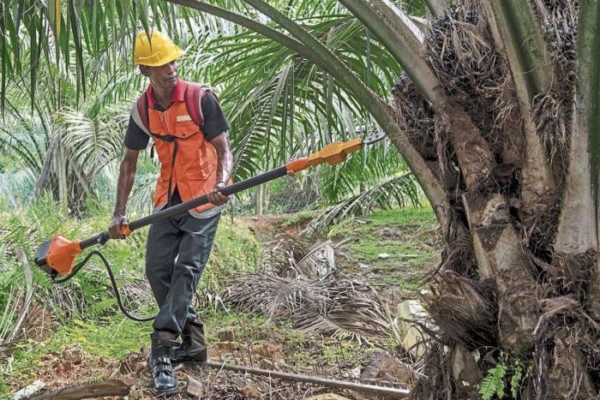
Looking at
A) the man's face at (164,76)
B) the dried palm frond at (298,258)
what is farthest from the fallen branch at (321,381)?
the dried palm frond at (298,258)

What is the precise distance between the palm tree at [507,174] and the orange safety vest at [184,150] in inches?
31.8

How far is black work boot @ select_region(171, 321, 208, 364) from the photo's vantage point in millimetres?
3660

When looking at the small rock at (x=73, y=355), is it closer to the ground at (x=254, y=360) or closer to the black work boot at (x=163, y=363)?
the ground at (x=254, y=360)

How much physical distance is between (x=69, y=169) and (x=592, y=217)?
464 inches

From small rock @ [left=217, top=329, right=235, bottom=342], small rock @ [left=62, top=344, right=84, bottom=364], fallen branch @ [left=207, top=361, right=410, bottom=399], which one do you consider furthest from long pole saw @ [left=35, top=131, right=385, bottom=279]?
small rock @ [left=217, top=329, right=235, bottom=342]

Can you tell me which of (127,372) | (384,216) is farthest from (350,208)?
(127,372)

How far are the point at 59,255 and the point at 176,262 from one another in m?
0.61

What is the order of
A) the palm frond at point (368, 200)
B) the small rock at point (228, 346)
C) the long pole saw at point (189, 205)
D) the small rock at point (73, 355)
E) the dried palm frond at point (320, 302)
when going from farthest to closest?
1. the palm frond at point (368, 200)
2. the dried palm frond at point (320, 302)
3. the small rock at point (228, 346)
4. the small rock at point (73, 355)
5. the long pole saw at point (189, 205)

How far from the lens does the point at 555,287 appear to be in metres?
2.08

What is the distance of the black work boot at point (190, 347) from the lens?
366 cm

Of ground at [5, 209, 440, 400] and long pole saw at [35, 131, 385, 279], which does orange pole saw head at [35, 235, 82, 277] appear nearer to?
long pole saw at [35, 131, 385, 279]

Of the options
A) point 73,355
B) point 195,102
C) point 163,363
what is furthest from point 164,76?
point 73,355

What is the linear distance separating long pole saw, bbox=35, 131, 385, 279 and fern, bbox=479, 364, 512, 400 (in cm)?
95

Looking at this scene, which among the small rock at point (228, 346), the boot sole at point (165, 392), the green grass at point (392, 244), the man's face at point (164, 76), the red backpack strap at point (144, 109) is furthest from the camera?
the green grass at point (392, 244)
